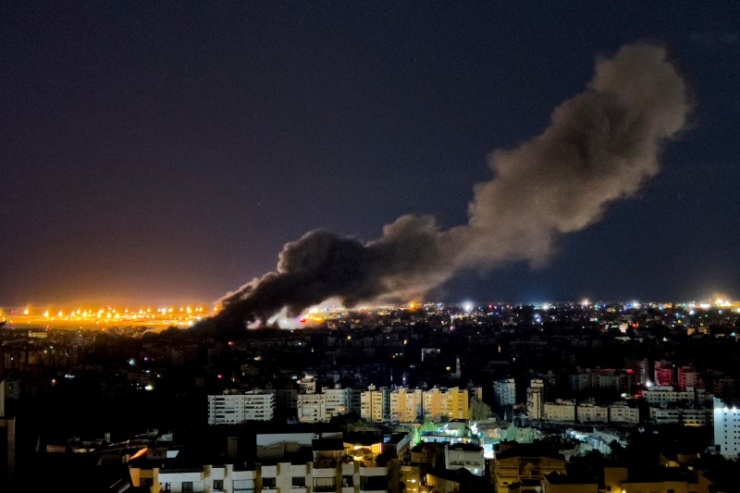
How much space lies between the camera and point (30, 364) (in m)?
17.6

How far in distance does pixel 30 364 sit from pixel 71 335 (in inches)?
272

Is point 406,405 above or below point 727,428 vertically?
below

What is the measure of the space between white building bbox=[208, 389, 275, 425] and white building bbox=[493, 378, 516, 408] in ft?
17.1

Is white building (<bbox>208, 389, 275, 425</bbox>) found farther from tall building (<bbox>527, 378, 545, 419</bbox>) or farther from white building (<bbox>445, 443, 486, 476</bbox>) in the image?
white building (<bbox>445, 443, 486, 476</bbox>)

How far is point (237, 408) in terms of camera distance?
45.2 feet

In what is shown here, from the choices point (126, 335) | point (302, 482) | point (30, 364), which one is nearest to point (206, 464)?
point (302, 482)

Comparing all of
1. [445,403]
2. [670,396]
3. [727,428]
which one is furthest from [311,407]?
[727,428]

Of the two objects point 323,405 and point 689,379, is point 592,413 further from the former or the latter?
point 323,405

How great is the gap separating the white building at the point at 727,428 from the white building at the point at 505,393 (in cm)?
652

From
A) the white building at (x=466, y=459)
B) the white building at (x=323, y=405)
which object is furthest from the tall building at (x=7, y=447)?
the white building at (x=323, y=405)

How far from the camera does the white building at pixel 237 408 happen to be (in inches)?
536

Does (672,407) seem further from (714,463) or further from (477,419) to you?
(714,463)

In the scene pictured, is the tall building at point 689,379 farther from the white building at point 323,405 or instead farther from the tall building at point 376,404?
the white building at point 323,405

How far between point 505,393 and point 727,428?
6.90 meters
